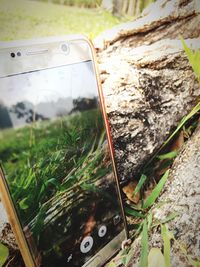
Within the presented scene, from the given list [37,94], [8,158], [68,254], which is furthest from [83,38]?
[68,254]

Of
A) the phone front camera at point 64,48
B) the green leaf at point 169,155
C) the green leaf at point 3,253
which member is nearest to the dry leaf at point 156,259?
the green leaf at point 169,155

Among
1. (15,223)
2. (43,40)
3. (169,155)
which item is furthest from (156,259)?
(43,40)

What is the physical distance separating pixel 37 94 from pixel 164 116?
1.33 feet

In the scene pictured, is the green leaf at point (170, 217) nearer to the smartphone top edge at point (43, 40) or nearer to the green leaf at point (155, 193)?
the green leaf at point (155, 193)

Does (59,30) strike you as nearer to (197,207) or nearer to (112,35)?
(112,35)

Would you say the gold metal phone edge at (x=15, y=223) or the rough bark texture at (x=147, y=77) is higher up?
the rough bark texture at (x=147, y=77)

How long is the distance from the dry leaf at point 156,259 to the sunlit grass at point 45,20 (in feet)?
1.96

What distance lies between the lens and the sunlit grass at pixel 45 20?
1.73 feet

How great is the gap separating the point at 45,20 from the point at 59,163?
320 millimetres

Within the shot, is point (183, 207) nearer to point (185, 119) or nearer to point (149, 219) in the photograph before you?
point (149, 219)

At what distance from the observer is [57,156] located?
1.95ft

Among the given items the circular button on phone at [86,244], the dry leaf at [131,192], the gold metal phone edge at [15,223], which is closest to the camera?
the gold metal phone edge at [15,223]

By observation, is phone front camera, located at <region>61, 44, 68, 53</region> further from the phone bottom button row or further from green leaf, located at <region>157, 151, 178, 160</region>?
the phone bottom button row

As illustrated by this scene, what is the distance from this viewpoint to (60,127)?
1.90 ft
